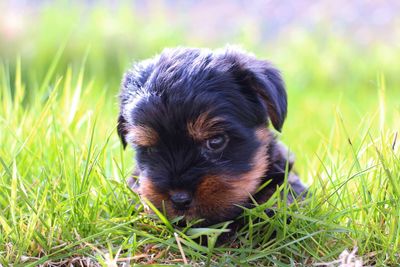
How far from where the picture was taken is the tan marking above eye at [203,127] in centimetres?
349

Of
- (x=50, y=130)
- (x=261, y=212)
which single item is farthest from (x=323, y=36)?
(x=261, y=212)

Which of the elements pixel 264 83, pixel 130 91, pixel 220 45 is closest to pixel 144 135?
pixel 130 91

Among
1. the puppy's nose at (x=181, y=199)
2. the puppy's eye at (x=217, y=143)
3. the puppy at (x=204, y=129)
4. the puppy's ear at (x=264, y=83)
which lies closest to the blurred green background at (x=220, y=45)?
the puppy's ear at (x=264, y=83)

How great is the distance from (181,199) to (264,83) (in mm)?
885

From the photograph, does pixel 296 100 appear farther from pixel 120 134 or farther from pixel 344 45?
pixel 120 134

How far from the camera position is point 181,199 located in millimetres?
3344

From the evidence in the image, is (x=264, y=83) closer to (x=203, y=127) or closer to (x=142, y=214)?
(x=203, y=127)

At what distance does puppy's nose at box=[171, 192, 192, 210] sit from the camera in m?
3.34

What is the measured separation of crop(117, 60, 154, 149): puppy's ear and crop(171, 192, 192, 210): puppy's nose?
59 cm

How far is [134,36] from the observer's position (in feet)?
33.8

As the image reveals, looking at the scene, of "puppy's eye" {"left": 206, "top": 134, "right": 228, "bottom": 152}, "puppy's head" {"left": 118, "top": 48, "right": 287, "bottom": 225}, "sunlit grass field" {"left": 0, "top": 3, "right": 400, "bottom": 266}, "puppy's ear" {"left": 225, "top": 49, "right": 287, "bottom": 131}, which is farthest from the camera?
"puppy's ear" {"left": 225, "top": 49, "right": 287, "bottom": 131}

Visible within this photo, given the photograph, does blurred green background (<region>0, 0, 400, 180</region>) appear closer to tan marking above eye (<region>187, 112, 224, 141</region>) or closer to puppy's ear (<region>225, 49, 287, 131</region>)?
puppy's ear (<region>225, 49, 287, 131</region>)

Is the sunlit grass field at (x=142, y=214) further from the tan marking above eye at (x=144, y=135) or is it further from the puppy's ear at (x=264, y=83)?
the puppy's ear at (x=264, y=83)

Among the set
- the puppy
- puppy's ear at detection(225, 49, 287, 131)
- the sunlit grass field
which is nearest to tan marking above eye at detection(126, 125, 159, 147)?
the puppy
